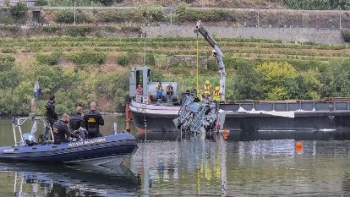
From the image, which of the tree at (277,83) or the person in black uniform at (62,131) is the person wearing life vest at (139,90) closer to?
the tree at (277,83)

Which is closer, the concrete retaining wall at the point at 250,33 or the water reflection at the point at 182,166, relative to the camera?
the water reflection at the point at 182,166

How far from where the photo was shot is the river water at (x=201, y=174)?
35000mm

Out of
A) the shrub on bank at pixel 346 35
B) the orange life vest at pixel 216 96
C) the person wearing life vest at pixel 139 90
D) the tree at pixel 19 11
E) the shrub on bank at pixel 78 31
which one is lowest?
the orange life vest at pixel 216 96

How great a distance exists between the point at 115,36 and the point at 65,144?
66849mm

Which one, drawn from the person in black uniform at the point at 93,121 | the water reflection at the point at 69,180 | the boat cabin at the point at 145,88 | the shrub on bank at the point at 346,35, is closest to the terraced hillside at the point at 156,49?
the shrub on bank at the point at 346,35

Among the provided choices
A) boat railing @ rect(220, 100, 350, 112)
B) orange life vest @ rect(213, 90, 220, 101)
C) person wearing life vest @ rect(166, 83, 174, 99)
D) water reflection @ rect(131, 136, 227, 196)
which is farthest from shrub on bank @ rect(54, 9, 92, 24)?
water reflection @ rect(131, 136, 227, 196)

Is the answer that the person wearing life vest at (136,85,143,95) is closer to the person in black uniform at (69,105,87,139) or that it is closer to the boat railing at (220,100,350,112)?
the boat railing at (220,100,350,112)

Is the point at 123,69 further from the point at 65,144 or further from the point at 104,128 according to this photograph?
the point at 65,144

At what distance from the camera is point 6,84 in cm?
7956

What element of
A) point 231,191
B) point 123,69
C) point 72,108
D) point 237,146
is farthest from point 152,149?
point 123,69

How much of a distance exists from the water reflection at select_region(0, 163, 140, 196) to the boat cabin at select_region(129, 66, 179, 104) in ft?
63.4

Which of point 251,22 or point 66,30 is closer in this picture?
point 66,30

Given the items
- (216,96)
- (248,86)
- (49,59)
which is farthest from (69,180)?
(49,59)

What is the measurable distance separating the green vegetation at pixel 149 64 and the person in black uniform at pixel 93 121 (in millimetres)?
30663
